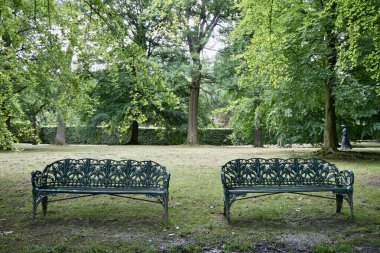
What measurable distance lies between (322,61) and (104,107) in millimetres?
16226

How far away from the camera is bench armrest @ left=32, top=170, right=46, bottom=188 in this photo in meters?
4.97

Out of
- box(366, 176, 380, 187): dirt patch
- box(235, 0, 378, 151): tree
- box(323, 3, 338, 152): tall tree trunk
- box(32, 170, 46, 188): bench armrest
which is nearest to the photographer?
box(32, 170, 46, 188): bench armrest

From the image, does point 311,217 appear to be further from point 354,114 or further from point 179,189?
point 354,114

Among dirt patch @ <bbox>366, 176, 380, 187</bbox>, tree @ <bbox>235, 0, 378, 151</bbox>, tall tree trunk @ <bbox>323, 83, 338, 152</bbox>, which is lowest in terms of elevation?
dirt patch @ <bbox>366, 176, 380, 187</bbox>

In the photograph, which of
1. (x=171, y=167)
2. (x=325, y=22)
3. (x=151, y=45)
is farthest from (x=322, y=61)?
(x=151, y=45)

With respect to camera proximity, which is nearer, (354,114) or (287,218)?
(287,218)

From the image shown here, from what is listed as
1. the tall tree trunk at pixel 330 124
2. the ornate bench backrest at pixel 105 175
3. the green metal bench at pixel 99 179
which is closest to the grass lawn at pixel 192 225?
the green metal bench at pixel 99 179

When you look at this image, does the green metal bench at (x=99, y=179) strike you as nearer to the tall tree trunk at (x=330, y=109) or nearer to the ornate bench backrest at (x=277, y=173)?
the ornate bench backrest at (x=277, y=173)

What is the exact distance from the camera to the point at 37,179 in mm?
5090

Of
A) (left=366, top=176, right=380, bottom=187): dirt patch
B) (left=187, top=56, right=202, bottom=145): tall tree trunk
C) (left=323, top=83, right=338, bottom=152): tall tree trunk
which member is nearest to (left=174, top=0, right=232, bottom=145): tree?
(left=187, top=56, right=202, bottom=145): tall tree trunk

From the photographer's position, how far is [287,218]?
5.34m

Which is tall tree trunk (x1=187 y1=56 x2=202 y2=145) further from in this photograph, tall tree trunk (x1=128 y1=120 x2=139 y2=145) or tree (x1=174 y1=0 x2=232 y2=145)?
tall tree trunk (x1=128 y1=120 x2=139 y2=145)

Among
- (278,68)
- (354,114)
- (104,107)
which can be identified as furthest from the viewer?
(104,107)

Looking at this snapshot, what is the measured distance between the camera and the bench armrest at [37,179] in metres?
4.97
